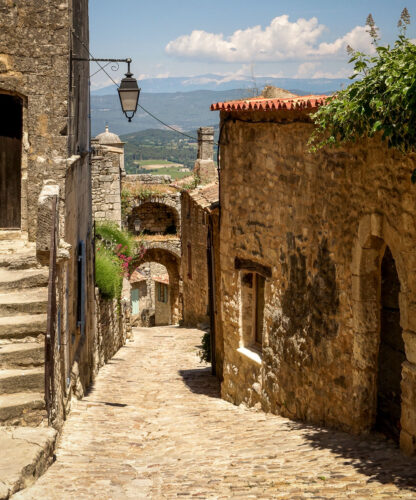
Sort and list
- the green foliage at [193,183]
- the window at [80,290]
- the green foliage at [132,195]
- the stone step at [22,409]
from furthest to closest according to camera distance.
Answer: the green foliage at [132,195]
the green foliage at [193,183]
the window at [80,290]
the stone step at [22,409]

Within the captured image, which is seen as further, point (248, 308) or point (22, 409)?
point (248, 308)

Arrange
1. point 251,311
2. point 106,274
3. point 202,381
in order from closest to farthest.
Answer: point 251,311, point 202,381, point 106,274

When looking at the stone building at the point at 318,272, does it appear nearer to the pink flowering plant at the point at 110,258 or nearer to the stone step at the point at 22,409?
the stone step at the point at 22,409

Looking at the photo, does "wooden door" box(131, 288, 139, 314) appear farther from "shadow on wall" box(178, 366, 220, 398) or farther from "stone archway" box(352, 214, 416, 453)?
"stone archway" box(352, 214, 416, 453)

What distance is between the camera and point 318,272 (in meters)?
7.05

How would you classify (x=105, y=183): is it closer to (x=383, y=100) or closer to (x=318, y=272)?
(x=318, y=272)

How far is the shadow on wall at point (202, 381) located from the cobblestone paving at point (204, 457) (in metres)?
0.56

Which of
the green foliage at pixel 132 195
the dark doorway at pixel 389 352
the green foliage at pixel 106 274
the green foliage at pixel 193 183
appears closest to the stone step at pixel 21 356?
the dark doorway at pixel 389 352

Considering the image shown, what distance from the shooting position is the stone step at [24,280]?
6.80 m

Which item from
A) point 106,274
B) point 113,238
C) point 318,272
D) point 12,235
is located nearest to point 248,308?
point 318,272

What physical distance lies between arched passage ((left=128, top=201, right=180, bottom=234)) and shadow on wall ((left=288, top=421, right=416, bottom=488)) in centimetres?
2433

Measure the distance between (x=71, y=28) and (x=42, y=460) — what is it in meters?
4.83

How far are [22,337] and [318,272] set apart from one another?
9.94 feet

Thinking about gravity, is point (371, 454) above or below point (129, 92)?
below
